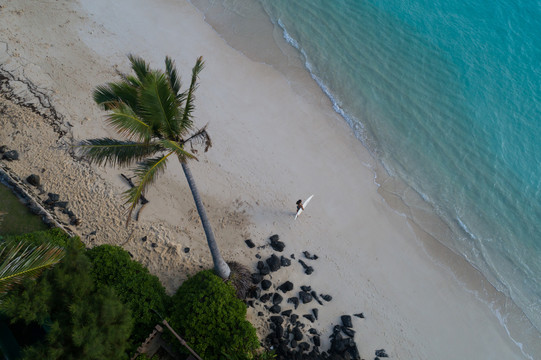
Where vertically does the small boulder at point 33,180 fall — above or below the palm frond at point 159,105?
below

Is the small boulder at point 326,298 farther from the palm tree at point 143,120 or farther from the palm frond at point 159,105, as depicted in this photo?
the palm frond at point 159,105

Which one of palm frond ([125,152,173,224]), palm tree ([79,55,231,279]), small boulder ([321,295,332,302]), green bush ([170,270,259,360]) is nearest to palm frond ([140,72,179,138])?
palm tree ([79,55,231,279])

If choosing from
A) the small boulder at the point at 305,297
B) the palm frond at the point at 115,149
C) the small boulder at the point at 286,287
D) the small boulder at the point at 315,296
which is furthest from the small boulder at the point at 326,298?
the palm frond at the point at 115,149

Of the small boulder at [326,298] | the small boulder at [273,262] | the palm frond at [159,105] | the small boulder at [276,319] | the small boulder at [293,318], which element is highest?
the palm frond at [159,105]

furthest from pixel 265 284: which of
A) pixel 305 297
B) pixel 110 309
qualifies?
pixel 110 309

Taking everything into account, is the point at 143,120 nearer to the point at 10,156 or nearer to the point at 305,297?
the point at 305,297

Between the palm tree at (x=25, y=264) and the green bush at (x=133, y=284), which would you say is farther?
the green bush at (x=133, y=284)

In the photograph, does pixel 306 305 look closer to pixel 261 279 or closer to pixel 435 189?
pixel 261 279
